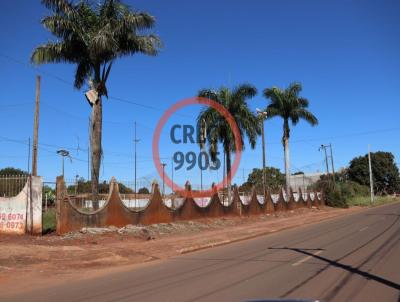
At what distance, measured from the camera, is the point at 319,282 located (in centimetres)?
971

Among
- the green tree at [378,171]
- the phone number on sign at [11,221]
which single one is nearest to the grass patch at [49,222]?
the phone number on sign at [11,221]

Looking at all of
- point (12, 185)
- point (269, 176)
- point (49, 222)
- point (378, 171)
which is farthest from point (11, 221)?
point (378, 171)

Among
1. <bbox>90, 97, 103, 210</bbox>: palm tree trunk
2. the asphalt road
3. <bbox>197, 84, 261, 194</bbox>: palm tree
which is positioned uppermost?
<bbox>197, 84, 261, 194</bbox>: palm tree

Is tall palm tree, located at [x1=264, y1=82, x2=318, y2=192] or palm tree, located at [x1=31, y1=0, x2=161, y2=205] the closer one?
palm tree, located at [x1=31, y1=0, x2=161, y2=205]

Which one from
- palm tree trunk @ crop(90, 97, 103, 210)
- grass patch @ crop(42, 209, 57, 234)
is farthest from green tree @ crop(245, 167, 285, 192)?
palm tree trunk @ crop(90, 97, 103, 210)

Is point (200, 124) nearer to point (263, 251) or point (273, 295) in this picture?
point (263, 251)

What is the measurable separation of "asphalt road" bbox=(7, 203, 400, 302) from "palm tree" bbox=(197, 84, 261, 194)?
21.7m

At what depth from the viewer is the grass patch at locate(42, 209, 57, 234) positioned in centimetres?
2102

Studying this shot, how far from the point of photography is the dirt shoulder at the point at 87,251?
40.1 feet

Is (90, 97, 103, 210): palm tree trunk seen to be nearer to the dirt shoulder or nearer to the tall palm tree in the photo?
the dirt shoulder

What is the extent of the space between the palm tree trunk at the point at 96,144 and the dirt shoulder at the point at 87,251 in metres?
2.60

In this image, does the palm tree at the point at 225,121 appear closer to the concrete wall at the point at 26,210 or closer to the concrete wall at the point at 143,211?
the concrete wall at the point at 143,211

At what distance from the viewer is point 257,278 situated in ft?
34.2

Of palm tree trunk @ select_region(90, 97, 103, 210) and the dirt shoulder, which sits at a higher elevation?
palm tree trunk @ select_region(90, 97, 103, 210)
